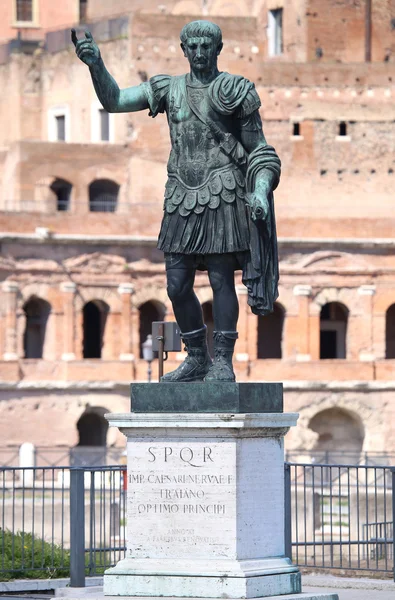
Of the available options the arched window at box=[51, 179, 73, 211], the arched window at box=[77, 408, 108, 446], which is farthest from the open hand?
the arched window at box=[51, 179, 73, 211]

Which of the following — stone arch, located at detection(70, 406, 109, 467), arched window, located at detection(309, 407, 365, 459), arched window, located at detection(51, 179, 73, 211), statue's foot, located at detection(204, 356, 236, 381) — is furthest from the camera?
arched window, located at detection(51, 179, 73, 211)

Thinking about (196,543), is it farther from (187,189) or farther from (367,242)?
(367,242)

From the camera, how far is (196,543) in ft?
33.2

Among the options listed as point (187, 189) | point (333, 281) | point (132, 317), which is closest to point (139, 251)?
point (132, 317)

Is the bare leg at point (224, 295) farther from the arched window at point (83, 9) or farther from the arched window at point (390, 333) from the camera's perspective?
the arched window at point (83, 9)

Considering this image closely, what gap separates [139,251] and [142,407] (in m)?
29.6

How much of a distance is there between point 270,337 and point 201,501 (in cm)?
3272

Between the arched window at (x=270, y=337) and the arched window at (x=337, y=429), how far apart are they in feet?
8.69

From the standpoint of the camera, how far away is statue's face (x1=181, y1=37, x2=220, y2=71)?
10.7 metres

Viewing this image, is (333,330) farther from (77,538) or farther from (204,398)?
(204,398)

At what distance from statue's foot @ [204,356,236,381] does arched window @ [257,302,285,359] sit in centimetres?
3180

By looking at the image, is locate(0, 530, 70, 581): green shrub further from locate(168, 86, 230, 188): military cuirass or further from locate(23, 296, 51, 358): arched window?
locate(23, 296, 51, 358): arched window

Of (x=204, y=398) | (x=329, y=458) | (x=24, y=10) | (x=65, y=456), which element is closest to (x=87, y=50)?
(x=204, y=398)

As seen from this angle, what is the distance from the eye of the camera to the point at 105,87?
35.3ft
